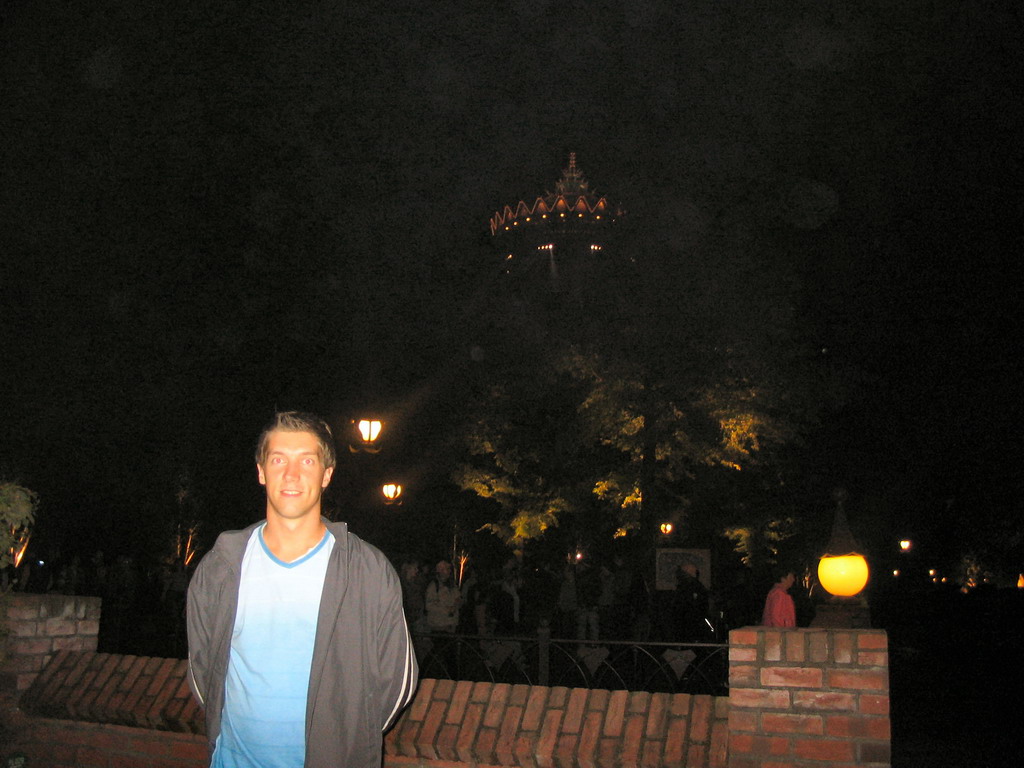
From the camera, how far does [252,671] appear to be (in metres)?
3.23

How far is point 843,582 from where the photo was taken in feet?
19.8

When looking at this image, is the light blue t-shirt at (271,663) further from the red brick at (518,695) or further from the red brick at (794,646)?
the red brick at (794,646)

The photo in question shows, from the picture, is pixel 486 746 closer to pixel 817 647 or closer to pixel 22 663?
pixel 817 647

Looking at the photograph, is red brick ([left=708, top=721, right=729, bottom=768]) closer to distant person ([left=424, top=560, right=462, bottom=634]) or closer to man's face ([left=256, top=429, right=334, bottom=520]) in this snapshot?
man's face ([left=256, top=429, right=334, bottom=520])

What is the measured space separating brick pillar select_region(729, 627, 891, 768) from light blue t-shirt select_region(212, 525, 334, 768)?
183cm

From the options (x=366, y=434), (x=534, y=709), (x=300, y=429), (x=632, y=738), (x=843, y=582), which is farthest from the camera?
(x=366, y=434)

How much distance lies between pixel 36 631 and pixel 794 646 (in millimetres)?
4141

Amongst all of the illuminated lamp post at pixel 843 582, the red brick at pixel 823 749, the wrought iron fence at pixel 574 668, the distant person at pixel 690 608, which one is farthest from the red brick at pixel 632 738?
the distant person at pixel 690 608

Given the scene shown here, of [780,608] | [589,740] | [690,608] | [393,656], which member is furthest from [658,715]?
[690,608]

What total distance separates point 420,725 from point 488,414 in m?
22.3

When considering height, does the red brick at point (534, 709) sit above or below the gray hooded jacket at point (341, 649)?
below

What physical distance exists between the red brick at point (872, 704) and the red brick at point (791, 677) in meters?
0.17

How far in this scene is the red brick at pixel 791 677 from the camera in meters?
3.99

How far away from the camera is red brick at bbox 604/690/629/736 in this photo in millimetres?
4289
